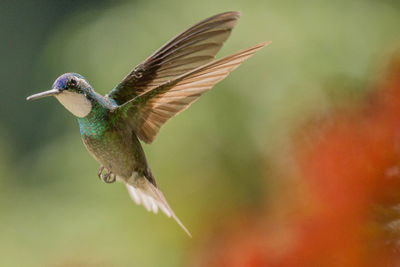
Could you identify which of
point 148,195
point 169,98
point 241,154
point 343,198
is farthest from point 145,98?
point 241,154

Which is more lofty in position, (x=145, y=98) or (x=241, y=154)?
(x=145, y=98)

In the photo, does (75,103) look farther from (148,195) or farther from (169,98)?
(148,195)

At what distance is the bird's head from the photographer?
1.36ft

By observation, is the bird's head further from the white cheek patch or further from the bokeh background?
the bokeh background

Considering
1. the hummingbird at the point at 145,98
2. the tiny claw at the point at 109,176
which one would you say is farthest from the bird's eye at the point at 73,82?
the tiny claw at the point at 109,176

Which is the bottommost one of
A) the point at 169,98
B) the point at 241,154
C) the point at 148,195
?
the point at 241,154

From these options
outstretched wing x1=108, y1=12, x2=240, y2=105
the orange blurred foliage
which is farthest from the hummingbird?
the orange blurred foliage

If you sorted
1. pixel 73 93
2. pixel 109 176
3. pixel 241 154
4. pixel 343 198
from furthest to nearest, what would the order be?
pixel 241 154
pixel 343 198
pixel 109 176
pixel 73 93

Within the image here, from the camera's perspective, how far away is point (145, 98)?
505 mm

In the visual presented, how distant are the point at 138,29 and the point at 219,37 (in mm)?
1243

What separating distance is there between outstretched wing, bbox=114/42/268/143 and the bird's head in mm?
42

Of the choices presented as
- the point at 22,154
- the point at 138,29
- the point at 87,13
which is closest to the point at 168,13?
the point at 138,29

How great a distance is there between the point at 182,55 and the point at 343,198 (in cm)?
37

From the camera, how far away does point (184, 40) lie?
0.47m
